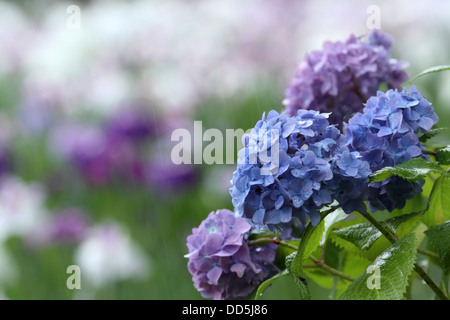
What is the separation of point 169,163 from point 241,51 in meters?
0.54

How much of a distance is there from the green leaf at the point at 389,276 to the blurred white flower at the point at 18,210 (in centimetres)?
116

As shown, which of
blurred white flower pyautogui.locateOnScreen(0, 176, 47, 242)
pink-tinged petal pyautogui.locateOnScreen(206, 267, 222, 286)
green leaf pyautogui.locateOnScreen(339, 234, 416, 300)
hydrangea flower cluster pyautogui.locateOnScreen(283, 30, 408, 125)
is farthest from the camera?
blurred white flower pyautogui.locateOnScreen(0, 176, 47, 242)

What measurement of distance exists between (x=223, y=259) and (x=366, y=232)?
0.37 feet

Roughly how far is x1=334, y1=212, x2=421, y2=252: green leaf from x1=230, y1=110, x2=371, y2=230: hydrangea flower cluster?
0.17 feet

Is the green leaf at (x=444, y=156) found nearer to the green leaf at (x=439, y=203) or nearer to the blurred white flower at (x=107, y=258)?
the green leaf at (x=439, y=203)

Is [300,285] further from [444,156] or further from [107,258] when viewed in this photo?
[107,258]

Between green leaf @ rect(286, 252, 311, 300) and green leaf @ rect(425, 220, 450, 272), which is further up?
green leaf @ rect(425, 220, 450, 272)

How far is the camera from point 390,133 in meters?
0.44

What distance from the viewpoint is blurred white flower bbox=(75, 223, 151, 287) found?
1316mm

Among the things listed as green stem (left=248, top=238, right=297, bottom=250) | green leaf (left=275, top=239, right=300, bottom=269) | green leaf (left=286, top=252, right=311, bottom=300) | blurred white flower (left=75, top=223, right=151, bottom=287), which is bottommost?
green leaf (left=286, top=252, right=311, bottom=300)

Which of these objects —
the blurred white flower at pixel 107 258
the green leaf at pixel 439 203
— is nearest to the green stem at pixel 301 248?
the green leaf at pixel 439 203

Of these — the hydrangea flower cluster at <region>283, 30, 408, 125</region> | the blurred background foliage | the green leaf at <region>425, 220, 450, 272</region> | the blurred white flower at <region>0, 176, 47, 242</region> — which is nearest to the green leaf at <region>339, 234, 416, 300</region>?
the green leaf at <region>425, 220, 450, 272</region>

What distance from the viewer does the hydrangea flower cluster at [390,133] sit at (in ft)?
1.45

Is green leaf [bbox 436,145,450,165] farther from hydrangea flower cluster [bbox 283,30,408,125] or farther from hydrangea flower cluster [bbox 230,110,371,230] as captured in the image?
hydrangea flower cluster [bbox 283,30,408,125]
